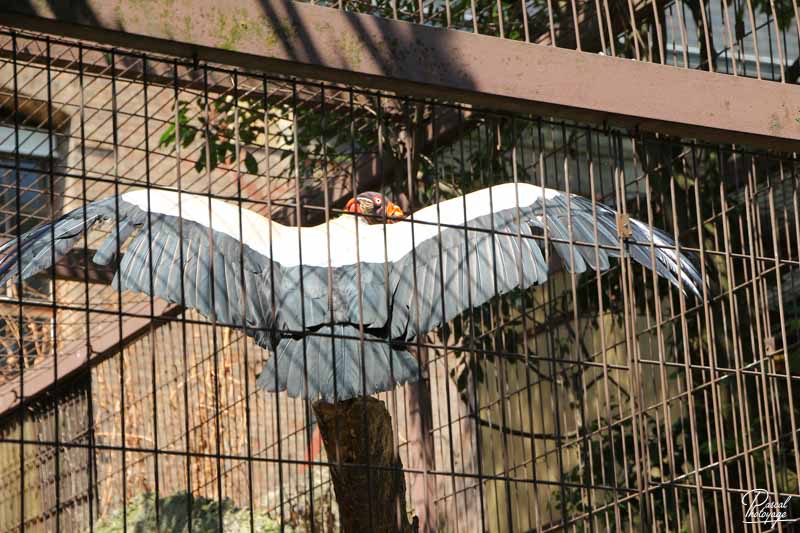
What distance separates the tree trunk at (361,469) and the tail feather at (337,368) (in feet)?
0.25

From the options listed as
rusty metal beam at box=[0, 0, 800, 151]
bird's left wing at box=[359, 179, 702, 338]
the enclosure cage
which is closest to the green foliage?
the enclosure cage

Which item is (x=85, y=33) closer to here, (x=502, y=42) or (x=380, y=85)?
(x=380, y=85)

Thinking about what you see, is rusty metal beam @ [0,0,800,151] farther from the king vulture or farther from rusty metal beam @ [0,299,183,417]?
rusty metal beam @ [0,299,183,417]

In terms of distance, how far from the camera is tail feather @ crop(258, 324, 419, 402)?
10.5 feet

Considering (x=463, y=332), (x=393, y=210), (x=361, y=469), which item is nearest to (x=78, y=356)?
(x=393, y=210)

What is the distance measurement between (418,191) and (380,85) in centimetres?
208

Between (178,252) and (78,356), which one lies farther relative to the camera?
(78,356)

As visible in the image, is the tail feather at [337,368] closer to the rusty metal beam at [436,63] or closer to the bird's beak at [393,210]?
the rusty metal beam at [436,63]

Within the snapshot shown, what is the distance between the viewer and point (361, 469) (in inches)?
131

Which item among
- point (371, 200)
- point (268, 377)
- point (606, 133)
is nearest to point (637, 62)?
point (606, 133)

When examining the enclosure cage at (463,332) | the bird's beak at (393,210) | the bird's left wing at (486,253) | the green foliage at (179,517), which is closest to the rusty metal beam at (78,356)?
the enclosure cage at (463,332)

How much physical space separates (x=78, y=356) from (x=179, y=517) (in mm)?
1039

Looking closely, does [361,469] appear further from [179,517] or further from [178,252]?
[179,517]

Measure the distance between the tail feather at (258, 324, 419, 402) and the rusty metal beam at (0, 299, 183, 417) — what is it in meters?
1.65
